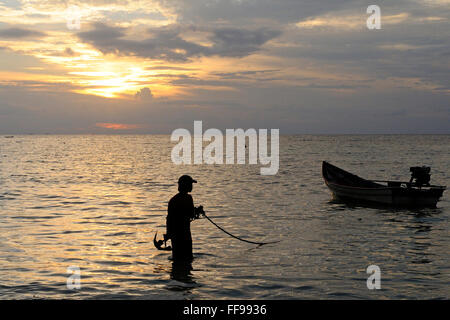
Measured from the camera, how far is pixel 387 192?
2514cm

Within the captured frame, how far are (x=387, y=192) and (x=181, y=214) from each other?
16.9 meters

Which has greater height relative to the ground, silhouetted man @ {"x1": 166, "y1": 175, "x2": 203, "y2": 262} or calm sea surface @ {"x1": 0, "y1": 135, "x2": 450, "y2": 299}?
silhouetted man @ {"x1": 166, "y1": 175, "x2": 203, "y2": 262}

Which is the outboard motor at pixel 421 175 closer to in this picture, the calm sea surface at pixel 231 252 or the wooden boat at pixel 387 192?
the wooden boat at pixel 387 192

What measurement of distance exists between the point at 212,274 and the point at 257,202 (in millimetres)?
16609

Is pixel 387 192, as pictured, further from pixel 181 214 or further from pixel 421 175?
pixel 181 214

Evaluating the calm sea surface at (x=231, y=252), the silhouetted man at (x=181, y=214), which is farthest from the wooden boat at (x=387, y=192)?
the silhouetted man at (x=181, y=214)

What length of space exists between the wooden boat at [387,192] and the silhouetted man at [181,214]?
647 inches

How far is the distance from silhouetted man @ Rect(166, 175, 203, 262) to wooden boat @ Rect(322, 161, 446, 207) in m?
16.4

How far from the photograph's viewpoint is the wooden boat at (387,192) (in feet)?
79.3

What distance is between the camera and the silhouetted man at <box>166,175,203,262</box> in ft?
37.7

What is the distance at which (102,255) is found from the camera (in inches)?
531

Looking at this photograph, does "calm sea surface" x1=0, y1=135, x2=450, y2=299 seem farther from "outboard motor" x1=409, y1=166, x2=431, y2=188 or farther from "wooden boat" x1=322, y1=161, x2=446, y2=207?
"outboard motor" x1=409, y1=166, x2=431, y2=188

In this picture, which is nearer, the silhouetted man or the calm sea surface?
the calm sea surface

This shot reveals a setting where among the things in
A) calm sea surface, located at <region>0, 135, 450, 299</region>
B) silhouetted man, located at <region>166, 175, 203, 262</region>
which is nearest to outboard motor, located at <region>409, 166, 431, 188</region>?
calm sea surface, located at <region>0, 135, 450, 299</region>
